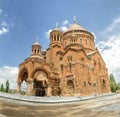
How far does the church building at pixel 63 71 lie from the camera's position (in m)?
29.9

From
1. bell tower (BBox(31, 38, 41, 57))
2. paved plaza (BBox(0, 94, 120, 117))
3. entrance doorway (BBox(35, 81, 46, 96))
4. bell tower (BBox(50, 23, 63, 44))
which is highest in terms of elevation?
bell tower (BBox(50, 23, 63, 44))

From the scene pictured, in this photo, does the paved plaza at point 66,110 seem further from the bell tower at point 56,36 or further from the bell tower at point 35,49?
the bell tower at point 56,36

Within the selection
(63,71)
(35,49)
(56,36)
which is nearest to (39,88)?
(63,71)

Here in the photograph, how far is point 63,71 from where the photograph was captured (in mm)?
32500

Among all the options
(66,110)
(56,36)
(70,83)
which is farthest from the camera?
(56,36)

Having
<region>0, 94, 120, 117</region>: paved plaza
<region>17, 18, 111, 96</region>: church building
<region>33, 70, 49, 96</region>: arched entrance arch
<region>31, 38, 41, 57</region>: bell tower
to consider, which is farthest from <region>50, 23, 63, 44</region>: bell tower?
<region>0, 94, 120, 117</region>: paved plaza

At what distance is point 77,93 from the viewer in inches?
1152

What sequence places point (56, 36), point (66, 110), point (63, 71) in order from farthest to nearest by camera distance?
point (56, 36) → point (63, 71) → point (66, 110)

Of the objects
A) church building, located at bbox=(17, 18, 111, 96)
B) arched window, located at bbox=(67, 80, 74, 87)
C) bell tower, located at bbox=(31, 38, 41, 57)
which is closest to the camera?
church building, located at bbox=(17, 18, 111, 96)

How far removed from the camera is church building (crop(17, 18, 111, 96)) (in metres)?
29.9

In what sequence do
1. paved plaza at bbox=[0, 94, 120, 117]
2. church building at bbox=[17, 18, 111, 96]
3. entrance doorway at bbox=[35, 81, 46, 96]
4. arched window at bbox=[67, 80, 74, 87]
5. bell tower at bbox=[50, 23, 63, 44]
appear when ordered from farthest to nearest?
1. bell tower at bbox=[50, 23, 63, 44]
2. entrance doorway at bbox=[35, 81, 46, 96]
3. arched window at bbox=[67, 80, 74, 87]
4. church building at bbox=[17, 18, 111, 96]
5. paved plaza at bbox=[0, 94, 120, 117]

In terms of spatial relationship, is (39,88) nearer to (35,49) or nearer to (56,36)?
(35,49)

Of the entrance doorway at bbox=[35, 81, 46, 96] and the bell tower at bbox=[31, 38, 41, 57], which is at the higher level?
the bell tower at bbox=[31, 38, 41, 57]

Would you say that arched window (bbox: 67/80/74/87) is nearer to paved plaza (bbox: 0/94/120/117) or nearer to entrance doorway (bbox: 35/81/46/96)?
entrance doorway (bbox: 35/81/46/96)
